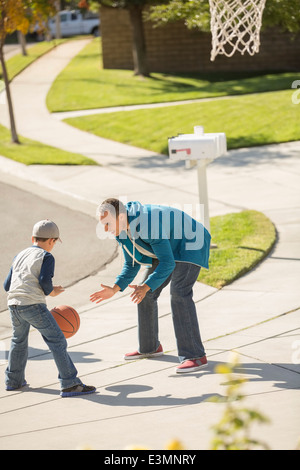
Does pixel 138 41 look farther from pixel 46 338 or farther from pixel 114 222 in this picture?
pixel 46 338

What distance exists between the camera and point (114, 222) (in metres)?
6.45

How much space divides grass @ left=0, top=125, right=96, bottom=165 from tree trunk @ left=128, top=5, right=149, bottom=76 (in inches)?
416

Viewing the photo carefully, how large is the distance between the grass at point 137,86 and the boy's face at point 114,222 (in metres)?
18.7

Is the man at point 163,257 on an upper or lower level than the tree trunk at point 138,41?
lower

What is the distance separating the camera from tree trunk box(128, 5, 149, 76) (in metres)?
29.1

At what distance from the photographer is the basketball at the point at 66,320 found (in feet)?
23.1

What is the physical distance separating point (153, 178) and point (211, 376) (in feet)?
31.4

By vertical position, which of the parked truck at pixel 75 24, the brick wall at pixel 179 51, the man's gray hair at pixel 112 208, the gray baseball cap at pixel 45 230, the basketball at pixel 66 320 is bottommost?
the basketball at pixel 66 320

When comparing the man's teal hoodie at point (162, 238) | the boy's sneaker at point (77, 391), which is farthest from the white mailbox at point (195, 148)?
the boy's sneaker at point (77, 391)

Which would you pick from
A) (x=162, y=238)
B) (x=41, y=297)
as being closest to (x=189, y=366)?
(x=162, y=238)

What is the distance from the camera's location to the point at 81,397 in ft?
21.0

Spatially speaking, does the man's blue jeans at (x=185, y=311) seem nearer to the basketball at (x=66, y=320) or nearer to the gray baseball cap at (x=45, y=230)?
the basketball at (x=66, y=320)

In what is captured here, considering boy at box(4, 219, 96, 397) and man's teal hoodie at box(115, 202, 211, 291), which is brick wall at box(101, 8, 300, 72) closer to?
man's teal hoodie at box(115, 202, 211, 291)
